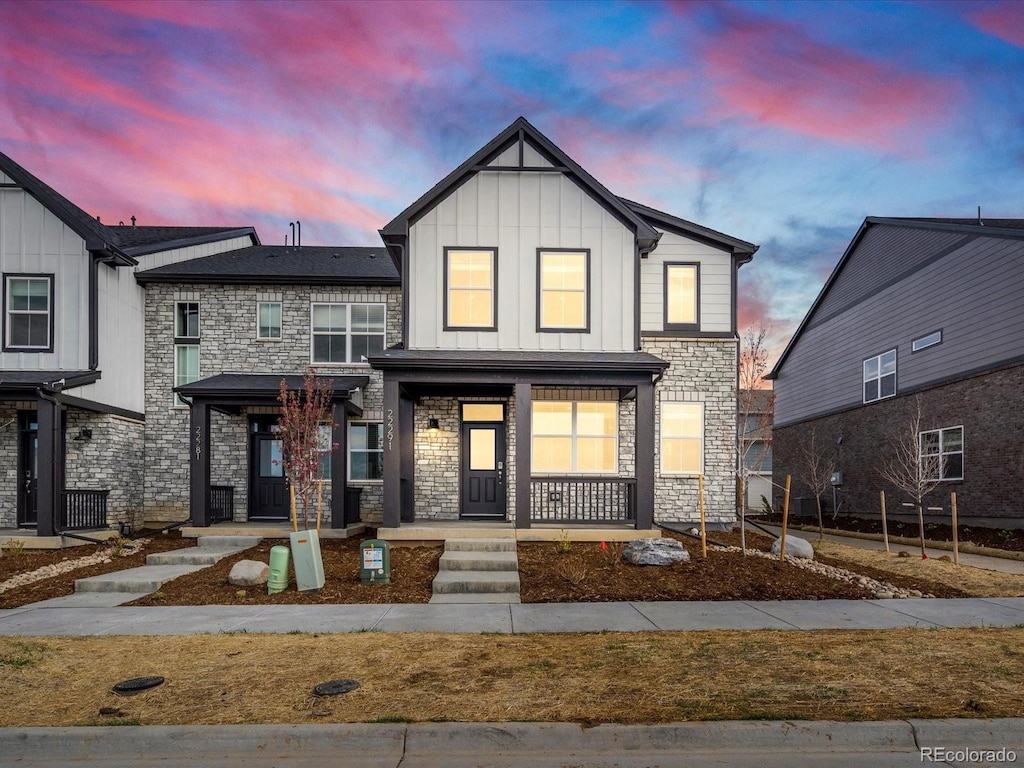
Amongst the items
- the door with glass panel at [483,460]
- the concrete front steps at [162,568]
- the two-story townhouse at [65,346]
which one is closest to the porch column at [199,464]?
the concrete front steps at [162,568]

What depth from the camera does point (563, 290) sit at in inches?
583

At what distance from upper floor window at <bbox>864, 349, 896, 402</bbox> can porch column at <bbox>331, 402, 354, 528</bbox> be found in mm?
17276

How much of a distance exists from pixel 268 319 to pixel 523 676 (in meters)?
13.6

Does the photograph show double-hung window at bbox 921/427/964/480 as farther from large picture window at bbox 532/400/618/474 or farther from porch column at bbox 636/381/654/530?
porch column at bbox 636/381/654/530

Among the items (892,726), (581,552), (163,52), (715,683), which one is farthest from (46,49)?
(892,726)

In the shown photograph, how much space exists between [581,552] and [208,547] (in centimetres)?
748

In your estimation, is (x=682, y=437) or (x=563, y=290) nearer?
(x=563, y=290)

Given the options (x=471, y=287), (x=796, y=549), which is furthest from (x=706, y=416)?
(x=471, y=287)

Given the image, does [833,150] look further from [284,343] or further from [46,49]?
[46,49]

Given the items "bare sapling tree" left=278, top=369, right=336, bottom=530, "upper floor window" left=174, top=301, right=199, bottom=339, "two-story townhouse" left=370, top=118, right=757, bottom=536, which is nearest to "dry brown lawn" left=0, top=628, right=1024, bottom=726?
"bare sapling tree" left=278, top=369, right=336, bottom=530

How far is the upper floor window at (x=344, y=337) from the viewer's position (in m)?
17.3

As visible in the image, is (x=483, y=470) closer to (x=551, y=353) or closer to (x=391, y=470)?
(x=391, y=470)

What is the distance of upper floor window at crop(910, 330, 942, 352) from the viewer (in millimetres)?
19812

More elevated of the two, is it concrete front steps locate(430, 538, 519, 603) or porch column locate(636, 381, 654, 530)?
porch column locate(636, 381, 654, 530)
